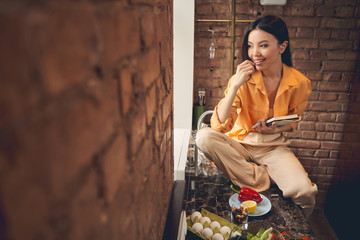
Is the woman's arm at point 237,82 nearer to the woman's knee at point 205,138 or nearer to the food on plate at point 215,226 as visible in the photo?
the woman's knee at point 205,138

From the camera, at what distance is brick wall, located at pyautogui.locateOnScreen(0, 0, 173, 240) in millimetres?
178

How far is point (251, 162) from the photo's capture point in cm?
228

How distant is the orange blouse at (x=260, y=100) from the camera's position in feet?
7.00

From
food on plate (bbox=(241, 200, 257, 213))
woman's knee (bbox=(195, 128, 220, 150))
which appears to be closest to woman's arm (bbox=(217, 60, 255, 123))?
woman's knee (bbox=(195, 128, 220, 150))

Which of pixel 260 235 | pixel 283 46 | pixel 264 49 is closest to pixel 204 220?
pixel 260 235

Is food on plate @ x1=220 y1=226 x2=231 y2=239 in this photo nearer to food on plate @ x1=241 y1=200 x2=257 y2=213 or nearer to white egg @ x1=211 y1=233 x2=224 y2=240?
white egg @ x1=211 y1=233 x2=224 y2=240

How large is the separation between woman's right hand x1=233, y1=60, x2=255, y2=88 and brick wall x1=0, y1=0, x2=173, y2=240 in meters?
1.65

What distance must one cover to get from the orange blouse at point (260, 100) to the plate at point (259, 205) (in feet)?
2.07

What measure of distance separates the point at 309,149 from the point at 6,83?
330 centimetres

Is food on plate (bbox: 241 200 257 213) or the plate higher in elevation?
food on plate (bbox: 241 200 257 213)

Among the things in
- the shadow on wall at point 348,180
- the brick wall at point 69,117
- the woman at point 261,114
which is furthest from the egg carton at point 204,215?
the shadow on wall at point 348,180

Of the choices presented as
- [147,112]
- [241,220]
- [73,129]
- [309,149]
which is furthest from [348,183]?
[73,129]

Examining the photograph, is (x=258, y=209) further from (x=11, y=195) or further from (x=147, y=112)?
(x=11, y=195)

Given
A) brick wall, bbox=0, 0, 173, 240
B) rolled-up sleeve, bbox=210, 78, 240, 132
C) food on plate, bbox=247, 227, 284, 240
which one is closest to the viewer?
brick wall, bbox=0, 0, 173, 240
